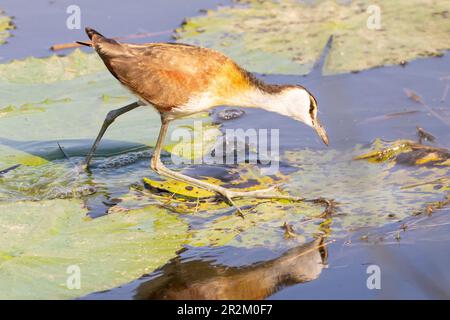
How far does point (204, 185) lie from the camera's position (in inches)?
234

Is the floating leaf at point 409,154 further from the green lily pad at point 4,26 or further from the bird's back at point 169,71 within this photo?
the green lily pad at point 4,26

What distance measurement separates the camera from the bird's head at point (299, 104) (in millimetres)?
6430

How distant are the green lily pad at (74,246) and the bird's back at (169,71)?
1166 mm

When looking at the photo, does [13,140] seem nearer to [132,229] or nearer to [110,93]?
[110,93]

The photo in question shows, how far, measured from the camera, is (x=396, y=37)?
862 centimetres

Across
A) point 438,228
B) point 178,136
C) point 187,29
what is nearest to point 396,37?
point 187,29

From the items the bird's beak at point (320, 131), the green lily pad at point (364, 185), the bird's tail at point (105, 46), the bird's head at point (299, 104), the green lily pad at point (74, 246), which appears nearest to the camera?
the green lily pad at point (74, 246)

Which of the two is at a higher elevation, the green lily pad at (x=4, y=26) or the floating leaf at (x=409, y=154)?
the green lily pad at (x=4, y=26)

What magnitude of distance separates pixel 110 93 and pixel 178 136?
38.2 inches

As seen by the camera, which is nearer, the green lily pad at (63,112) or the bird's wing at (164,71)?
the bird's wing at (164,71)

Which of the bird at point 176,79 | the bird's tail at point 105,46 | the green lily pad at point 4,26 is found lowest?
the bird at point 176,79

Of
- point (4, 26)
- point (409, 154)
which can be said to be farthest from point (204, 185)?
point (4, 26)

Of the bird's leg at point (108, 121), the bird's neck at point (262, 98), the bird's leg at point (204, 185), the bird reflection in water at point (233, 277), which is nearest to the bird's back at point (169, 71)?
the bird's neck at point (262, 98)

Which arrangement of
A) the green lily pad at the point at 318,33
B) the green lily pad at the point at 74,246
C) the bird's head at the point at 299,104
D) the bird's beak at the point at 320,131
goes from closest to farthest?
1. the green lily pad at the point at 74,246
2. the bird's head at the point at 299,104
3. the bird's beak at the point at 320,131
4. the green lily pad at the point at 318,33
